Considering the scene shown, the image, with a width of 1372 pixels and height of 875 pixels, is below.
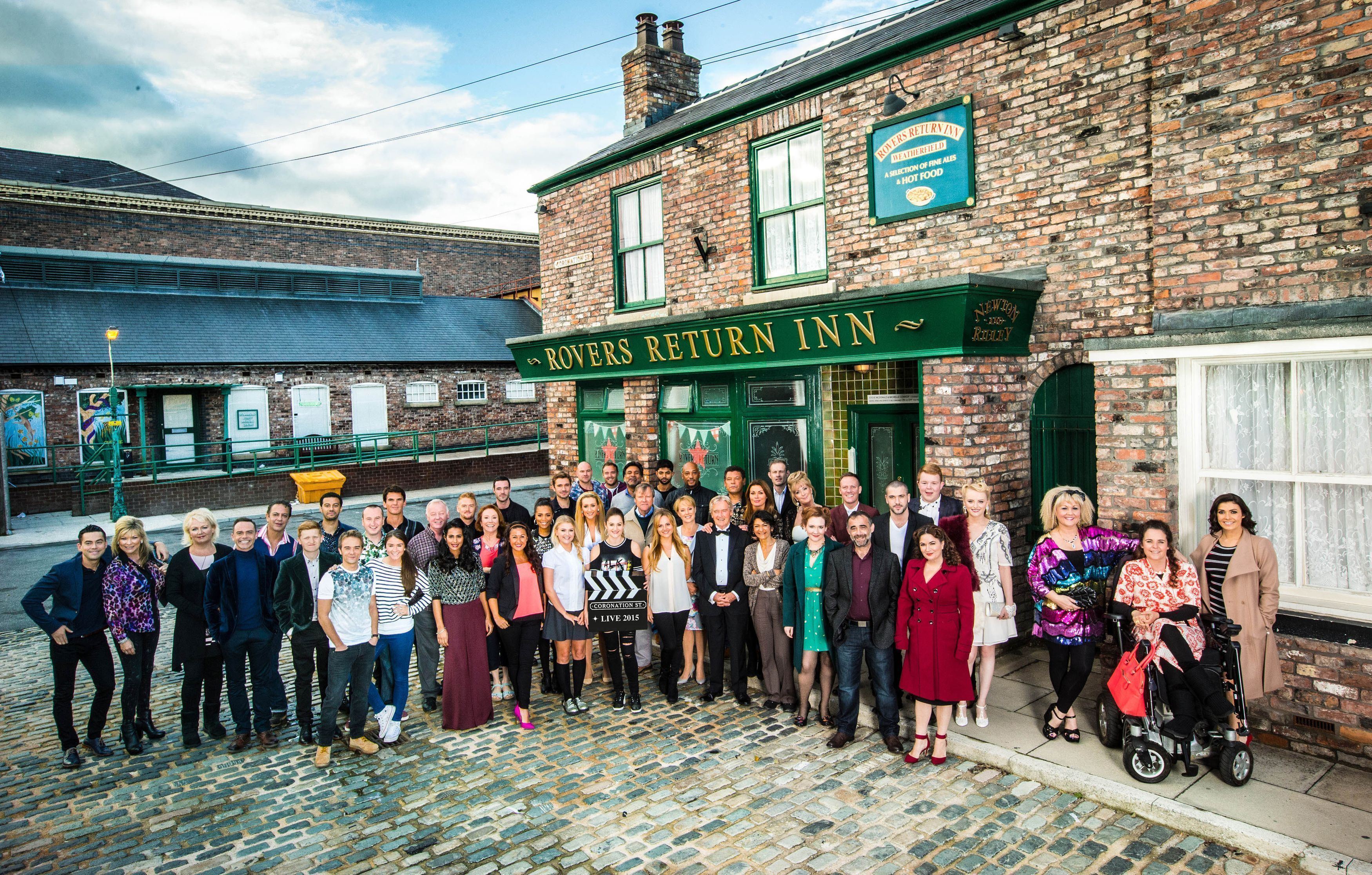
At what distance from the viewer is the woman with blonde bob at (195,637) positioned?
6324 mm

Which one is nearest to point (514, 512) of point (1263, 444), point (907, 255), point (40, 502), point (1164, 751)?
point (907, 255)

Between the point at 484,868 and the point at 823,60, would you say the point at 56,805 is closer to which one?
the point at 484,868

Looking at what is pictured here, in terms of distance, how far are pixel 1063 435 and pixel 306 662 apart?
22.5 feet

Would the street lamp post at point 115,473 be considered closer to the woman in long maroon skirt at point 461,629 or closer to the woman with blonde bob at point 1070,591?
the woman in long maroon skirt at point 461,629

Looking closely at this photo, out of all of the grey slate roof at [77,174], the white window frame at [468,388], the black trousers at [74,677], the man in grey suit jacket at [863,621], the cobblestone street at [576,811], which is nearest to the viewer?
the cobblestone street at [576,811]

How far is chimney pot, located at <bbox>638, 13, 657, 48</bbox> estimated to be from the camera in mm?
13234

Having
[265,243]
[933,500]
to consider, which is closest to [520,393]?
[265,243]

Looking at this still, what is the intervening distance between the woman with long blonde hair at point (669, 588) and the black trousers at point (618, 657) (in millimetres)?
264

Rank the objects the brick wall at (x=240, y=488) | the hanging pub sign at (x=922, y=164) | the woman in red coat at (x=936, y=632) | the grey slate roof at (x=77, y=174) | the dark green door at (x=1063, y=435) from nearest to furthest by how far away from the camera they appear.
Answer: the woman in red coat at (x=936, y=632) → the dark green door at (x=1063, y=435) → the hanging pub sign at (x=922, y=164) → the brick wall at (x=240, y=488) → the grey slate roof at (x=77, y=174)

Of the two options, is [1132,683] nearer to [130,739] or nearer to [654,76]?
[130,739]

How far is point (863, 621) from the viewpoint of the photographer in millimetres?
5898

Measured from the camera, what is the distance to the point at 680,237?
420 inches

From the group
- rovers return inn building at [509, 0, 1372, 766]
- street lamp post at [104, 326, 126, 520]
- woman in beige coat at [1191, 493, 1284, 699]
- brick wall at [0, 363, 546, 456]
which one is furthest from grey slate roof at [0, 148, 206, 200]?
woman in beige coat at [1191, 493, 1284, 699]

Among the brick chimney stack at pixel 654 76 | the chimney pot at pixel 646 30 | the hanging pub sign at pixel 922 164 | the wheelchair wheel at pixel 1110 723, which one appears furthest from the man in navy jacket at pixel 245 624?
the chimney pot at pixel 646 30
